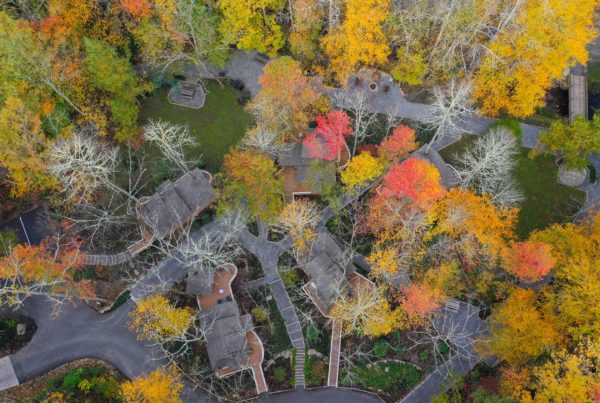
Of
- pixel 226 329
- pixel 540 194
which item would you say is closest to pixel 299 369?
pixel 226 329

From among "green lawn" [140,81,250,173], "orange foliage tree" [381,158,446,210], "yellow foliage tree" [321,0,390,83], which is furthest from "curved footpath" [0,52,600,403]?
"yellow foliage tree" [321,0,390,83]

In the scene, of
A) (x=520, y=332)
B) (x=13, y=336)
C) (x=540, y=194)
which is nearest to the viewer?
(x=520, y=332)

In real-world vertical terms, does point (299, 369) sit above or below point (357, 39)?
below

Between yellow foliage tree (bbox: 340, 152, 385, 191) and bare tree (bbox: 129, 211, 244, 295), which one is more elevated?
yellow foliage tree (bbox: 340, 152, 385, 191)

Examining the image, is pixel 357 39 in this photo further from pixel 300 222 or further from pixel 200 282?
pixel 200 282

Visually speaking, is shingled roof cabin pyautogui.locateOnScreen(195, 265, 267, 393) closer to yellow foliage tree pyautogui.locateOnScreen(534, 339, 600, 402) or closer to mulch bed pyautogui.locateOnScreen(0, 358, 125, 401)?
mulch bed pyautogui.locateOnScreen(0, 358, 125, 401)

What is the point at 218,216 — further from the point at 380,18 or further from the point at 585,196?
the point at 585,196

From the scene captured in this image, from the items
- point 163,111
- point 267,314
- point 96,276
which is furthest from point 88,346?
point 163,111

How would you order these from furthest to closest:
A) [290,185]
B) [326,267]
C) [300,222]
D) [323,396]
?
[290,185] → [326,267] → [323,396] → [300,222]
